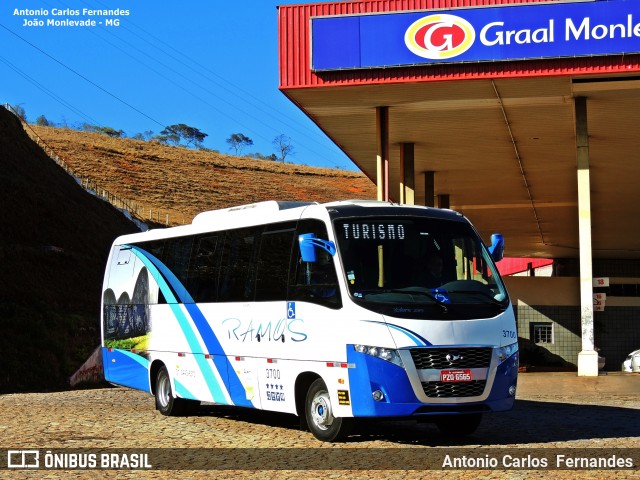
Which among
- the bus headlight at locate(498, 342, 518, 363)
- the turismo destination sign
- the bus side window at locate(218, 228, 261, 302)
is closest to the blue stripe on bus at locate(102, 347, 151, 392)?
the bus side window at locate(218, 228, 261, 302)

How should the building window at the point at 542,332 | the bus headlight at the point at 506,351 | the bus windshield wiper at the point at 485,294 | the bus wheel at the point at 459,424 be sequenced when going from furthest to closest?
1. the building window at the point at 542,332
2. the bus wheel at the point at 459,424
3. the bus windshield wiper at the point at 485,294
4. the bus headlight at the point at 506,351

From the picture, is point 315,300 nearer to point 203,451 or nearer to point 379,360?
point 379,360

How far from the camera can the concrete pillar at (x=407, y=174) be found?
30.3m

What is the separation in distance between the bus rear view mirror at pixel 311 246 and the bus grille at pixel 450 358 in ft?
5.40

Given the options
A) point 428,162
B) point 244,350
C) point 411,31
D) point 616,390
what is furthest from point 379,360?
point 428,162

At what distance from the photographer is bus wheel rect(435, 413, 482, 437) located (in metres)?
13.3

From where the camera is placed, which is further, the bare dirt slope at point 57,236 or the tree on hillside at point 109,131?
the tree on hillside at point 109,131

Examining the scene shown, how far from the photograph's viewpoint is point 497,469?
33.7ft

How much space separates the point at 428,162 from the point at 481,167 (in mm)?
2205

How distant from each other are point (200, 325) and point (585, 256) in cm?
1064

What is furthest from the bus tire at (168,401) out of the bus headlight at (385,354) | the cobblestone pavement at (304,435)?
the bus headlight at (385,354)

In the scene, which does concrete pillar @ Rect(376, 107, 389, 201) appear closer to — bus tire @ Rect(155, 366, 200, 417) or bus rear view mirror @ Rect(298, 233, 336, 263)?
bus tire @ Rect(155, 366, 200, 417)

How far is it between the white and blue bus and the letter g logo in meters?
8.36

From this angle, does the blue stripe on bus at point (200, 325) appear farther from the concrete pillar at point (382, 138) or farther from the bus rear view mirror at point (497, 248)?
the concrete pillar at point (382, 138)
